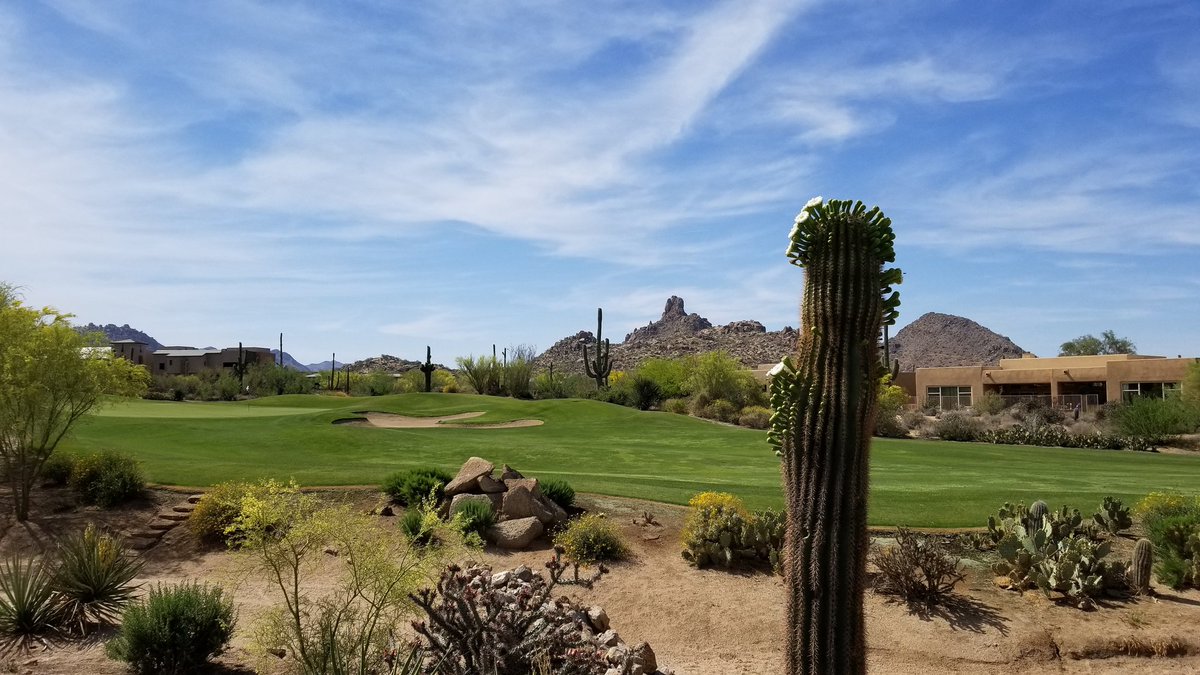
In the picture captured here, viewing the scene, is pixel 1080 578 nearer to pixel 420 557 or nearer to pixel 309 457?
pixel 420 557

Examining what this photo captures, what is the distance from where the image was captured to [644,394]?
4491 centimetres

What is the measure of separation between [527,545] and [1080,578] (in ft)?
25.3

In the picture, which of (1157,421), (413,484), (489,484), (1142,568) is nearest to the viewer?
(1142,568)

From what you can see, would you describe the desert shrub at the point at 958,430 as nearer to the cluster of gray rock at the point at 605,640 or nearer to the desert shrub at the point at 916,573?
the desert shrub at the point at 916,573

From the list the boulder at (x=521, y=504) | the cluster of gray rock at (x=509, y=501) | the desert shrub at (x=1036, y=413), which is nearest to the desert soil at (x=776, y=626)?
the cluster of gray rock at (x=509, y=501)

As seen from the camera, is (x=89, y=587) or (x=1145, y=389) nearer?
(x=89, y=587)

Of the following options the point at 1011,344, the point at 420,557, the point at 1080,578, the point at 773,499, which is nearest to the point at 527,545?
the point at 773,499

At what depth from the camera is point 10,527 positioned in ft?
47.6

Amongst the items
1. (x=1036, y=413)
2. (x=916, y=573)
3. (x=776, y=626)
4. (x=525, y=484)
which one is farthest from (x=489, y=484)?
(x=1036, y=413)

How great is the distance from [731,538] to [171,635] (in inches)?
287

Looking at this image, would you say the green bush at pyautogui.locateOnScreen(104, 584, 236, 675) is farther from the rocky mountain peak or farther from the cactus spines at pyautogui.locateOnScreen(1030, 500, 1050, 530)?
the rocky mountain peak

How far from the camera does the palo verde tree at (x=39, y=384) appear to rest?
47.0 ft

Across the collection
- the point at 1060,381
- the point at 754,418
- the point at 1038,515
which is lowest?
the point at 1038,515

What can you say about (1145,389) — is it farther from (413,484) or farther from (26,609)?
(26,609)
